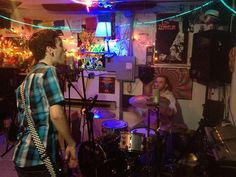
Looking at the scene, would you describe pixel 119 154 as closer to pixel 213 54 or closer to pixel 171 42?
pixel 213 54

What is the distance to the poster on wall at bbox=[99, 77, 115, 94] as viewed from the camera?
4.94 meters

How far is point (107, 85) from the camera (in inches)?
196

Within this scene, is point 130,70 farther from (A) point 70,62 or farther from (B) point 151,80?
(A) point 70,62

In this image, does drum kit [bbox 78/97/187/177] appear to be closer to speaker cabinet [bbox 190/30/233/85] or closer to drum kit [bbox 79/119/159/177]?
drum kit [bbox 79/119/159/177]

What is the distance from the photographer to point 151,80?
15.5 ft

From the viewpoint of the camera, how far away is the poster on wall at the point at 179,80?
4590mm

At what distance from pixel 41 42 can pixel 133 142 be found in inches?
72.5

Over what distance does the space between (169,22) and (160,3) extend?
35 centimetres

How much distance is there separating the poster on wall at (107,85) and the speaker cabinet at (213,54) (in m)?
1.60

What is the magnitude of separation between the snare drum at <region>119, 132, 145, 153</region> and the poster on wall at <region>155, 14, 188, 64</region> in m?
1.85

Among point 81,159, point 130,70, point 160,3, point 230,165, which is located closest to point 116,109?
point 130,70

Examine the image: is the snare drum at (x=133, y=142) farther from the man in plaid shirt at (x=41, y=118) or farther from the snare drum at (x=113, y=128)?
the man in plaid shirt at (x=41, y=118)

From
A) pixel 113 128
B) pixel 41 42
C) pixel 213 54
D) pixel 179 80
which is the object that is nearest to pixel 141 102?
pixel 113 128

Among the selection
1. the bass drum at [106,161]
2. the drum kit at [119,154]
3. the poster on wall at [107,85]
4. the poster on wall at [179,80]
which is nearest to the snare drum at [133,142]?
the drum kit at [119,154]
